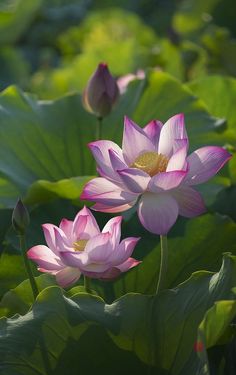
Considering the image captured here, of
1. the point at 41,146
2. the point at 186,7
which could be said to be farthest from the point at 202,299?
the point at 186,7

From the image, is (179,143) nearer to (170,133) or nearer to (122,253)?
(170,133)

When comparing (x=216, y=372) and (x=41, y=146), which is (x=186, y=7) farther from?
(x=216, y=372)

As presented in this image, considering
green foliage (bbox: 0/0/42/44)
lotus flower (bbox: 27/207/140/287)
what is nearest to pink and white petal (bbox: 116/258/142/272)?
lotus flower (bbox: 27/207/140/287)

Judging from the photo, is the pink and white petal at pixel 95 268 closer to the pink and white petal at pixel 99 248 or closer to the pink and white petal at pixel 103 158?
the pink and white petal at pixel 99 248

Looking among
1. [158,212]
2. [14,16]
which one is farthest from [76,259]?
[14,16]

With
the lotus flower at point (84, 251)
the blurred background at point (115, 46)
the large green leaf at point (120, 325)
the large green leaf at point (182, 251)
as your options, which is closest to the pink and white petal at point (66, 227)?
the lotus flower at point (84, 251)

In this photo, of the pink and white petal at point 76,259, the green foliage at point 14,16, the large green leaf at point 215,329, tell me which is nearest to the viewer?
the large green leaf at point 215,329

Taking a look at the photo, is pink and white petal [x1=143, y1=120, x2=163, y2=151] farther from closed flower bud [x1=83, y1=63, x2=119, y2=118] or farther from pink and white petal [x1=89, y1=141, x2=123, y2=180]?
closed flower bud [x1=83, y1=63, x2=119, y2=118]

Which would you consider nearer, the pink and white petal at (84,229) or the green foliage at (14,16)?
the pink and white petal at (84,229)

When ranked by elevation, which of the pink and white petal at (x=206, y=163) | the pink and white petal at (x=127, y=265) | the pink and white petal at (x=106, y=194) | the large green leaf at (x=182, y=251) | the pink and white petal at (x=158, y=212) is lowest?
the large green leaf at (x=182, y=251)
